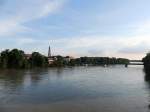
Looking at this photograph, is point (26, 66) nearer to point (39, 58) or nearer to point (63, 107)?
point (39, 58)

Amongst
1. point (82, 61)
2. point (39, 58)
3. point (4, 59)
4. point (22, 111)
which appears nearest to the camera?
point (22, 111)

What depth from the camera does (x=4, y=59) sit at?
295ft

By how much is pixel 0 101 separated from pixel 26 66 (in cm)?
7459

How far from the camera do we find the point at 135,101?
23.5 m

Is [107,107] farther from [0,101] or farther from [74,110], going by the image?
[0,101]

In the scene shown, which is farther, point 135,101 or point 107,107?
point 135,101

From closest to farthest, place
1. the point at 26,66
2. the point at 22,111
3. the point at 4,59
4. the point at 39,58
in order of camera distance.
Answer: the point at 22,111 → the point at 4,59 → the point at 26,66 → the point at 39,58

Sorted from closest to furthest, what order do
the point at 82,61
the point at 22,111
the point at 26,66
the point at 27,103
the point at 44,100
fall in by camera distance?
the point at 22,111
the point at 27,103
the point at 44,100
the point at 26,66
the point at 82,61

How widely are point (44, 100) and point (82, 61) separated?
540 ft

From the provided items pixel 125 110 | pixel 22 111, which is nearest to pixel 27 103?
pixel 22 111

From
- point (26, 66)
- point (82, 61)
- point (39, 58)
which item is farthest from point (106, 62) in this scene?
point (26, 66)

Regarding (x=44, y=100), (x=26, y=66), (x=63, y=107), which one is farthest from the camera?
(x=26, y=66)

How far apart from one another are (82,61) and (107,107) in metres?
168

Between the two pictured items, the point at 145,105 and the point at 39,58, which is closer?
the point at 145,105
